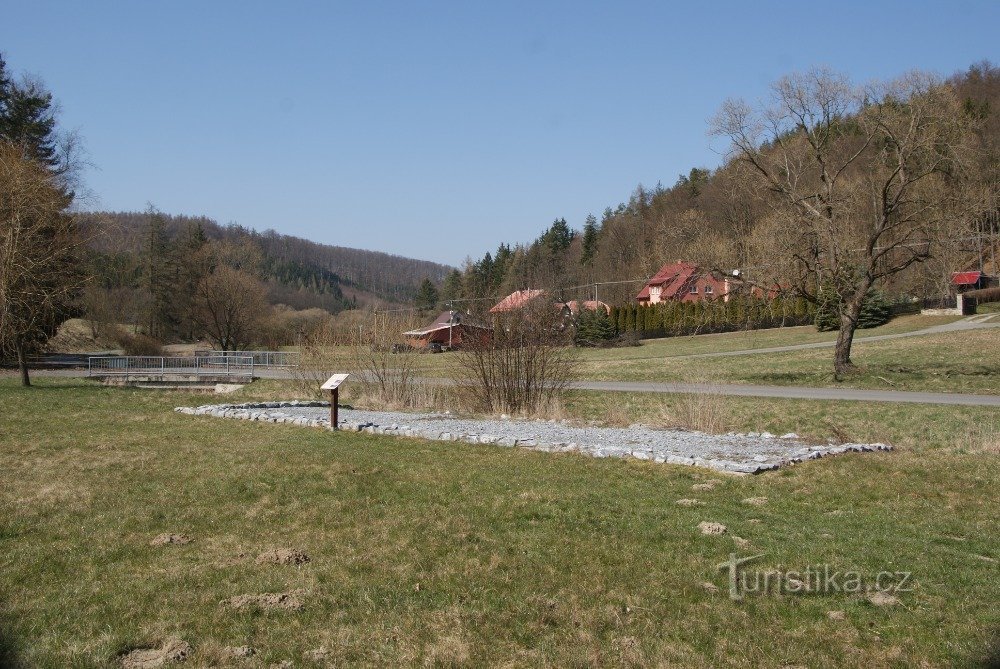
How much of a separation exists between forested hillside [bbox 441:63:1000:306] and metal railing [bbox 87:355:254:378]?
11.2 metres

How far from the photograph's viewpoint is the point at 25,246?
78.4 feet

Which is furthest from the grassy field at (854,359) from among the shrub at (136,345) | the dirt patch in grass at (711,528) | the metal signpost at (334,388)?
the shrub at (136,345)

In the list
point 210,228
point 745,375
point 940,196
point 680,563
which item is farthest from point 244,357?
point 210,228

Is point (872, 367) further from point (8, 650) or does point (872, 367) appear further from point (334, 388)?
point (8, 650)

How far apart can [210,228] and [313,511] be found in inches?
7096

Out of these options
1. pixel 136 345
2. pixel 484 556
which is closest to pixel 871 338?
pixel 484 556

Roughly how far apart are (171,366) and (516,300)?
23.2 metres

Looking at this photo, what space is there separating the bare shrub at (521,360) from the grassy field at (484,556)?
642 centimetres

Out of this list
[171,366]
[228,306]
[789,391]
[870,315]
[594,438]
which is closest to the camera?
[594,438]

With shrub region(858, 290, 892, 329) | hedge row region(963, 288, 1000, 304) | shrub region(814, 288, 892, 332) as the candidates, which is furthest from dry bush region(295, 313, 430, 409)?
hedge row region(963, 288, 1000, 304)

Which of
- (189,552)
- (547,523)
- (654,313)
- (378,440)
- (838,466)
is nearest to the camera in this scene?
(189,552)

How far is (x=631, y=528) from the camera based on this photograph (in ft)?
22.9

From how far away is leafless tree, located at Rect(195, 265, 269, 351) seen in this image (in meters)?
58.9

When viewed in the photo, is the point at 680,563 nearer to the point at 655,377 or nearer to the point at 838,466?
the point at 838,466
